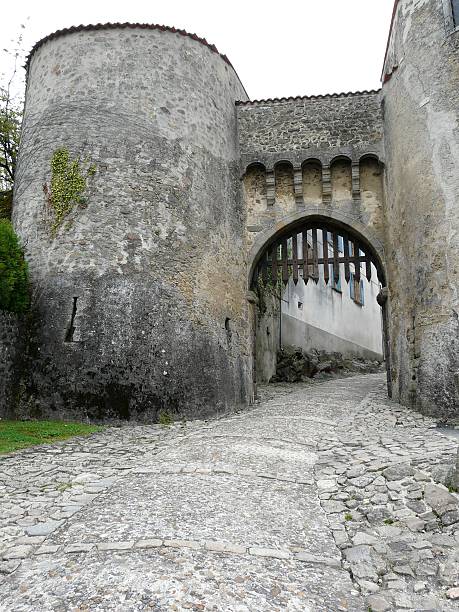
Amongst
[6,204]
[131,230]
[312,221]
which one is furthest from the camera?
[6,204]

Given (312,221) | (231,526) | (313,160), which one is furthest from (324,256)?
(231,526)

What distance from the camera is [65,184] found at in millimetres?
7859

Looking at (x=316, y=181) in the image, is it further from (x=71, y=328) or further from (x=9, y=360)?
(x=9, y=360)

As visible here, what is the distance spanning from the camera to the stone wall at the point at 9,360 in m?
7.16

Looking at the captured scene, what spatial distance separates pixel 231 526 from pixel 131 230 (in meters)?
5.48

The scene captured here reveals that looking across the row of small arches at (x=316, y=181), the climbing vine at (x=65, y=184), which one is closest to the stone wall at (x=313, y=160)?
the row of small arches at (x=316, y=181)

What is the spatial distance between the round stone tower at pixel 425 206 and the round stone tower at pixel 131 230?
279 cm

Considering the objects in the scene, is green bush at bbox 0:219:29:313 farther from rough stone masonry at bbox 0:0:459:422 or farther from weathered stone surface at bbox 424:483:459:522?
weathered stone surface at bbox 424:483:459:522

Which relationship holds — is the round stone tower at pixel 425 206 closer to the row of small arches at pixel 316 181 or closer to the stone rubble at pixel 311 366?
the row of small arches at pixel 316 181

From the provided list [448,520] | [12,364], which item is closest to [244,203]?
[12,364]

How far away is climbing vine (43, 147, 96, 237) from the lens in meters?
7.75

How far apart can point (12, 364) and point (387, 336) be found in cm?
627

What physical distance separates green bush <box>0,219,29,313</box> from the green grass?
5.39 ft

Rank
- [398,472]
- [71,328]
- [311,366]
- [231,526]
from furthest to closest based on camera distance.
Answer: [311,366]
[71,328]
[398,472]
[231,526]
